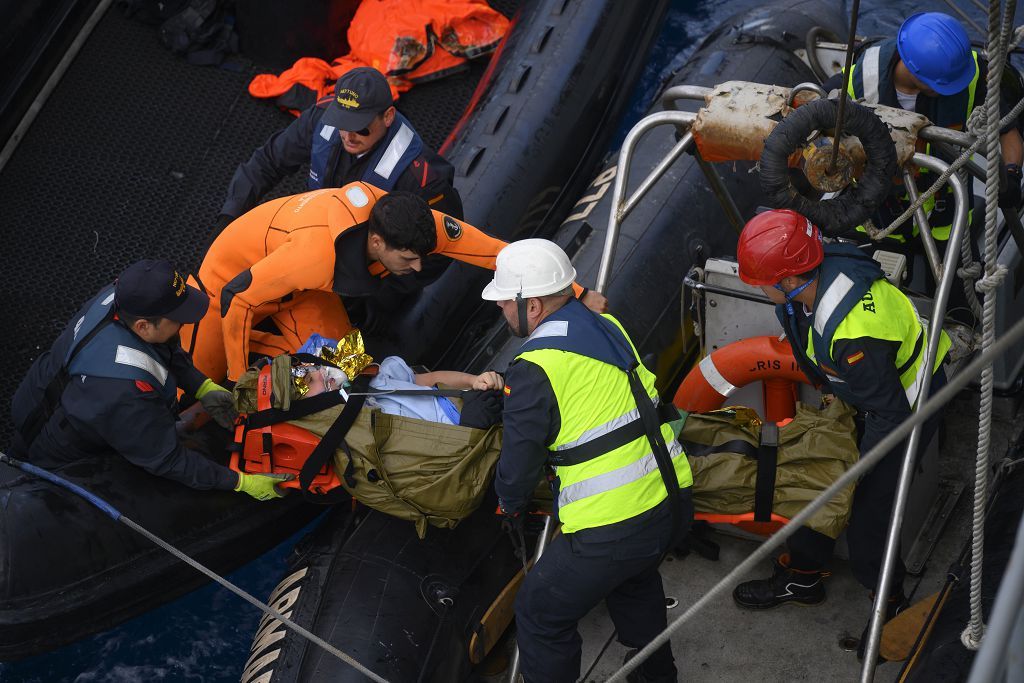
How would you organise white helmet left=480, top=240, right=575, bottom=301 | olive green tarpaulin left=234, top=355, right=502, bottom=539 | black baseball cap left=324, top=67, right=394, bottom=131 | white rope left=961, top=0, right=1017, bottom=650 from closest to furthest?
white rope left=961, top=0, right=1017, bottom=650
white helmet left=480, top=240, right=575, bottom=301
olive green tarpaulin left=234, top=355, right=502, bottom=539
black baseball cap left=324, top=67, right=394, bottom=131

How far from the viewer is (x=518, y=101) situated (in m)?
5.02

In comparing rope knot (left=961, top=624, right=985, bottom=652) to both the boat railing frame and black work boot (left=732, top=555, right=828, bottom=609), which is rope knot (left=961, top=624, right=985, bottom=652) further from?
black work boot (left=732, top=555, right=828, bottom=609)

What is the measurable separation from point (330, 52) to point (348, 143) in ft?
5.85

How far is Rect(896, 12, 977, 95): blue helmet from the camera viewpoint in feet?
12.3

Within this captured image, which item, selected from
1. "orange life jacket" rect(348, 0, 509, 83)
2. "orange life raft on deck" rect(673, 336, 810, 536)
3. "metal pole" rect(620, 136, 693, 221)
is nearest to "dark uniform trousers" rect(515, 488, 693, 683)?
"orange life raft on deck" rect(673, 336, 810, 536)

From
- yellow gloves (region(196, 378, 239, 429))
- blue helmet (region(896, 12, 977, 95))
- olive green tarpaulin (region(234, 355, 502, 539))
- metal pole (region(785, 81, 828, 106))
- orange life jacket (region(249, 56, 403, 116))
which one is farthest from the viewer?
orange life jacket (region(249, 56, 403, 116))

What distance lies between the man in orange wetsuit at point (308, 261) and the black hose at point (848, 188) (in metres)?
0.64

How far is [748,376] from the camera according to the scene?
12.5ft

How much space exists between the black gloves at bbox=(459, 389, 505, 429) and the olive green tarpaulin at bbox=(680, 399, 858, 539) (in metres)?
0.61

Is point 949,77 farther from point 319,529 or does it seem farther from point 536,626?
point 319,529

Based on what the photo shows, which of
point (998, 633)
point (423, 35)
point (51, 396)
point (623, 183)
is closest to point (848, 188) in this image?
point (623, 183)

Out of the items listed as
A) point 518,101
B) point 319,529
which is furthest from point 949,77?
point 319,529

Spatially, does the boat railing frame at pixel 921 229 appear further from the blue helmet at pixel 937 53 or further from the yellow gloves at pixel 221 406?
the yellow gloves at pixel 221 406

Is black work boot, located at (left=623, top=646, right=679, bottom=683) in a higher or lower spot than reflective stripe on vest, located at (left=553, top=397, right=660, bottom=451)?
lower
